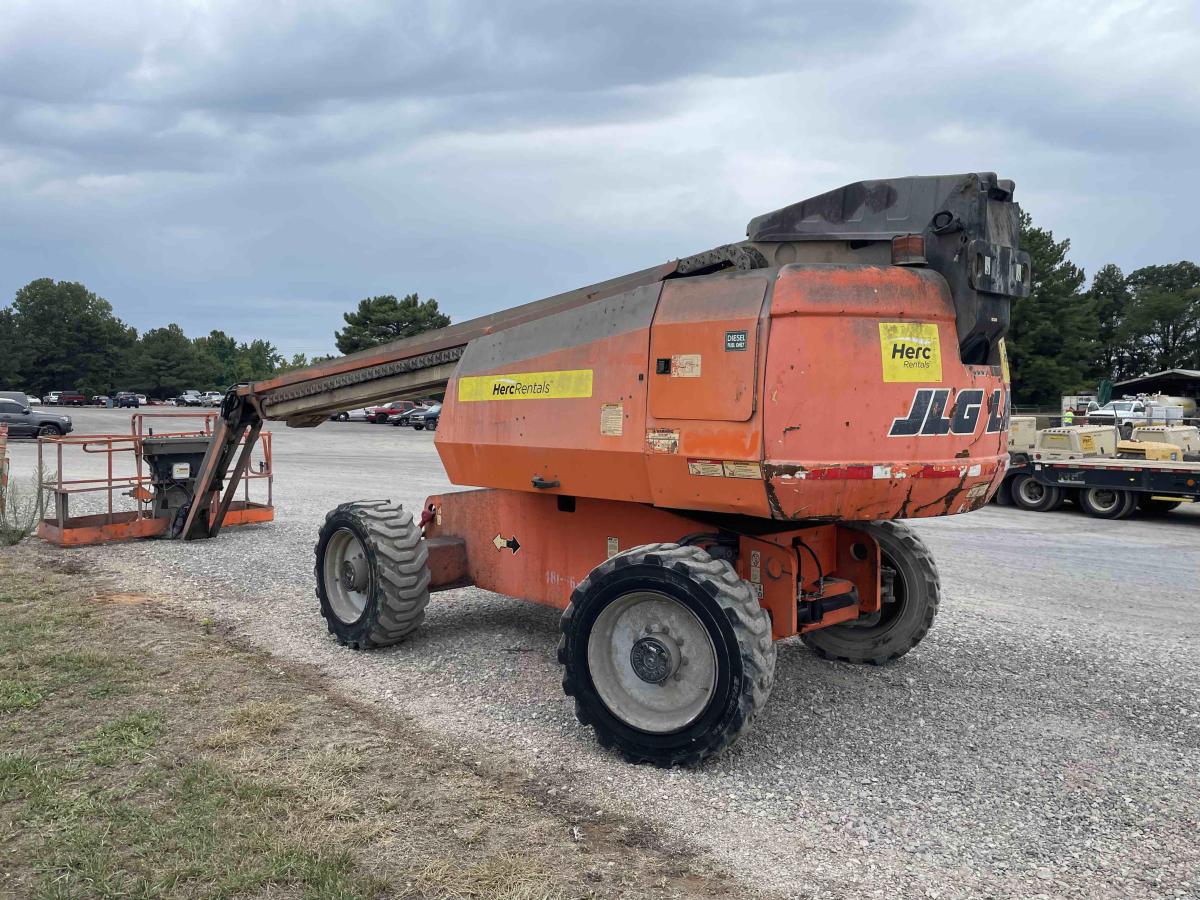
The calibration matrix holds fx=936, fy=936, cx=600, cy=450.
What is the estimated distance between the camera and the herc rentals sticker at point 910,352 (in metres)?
4.64

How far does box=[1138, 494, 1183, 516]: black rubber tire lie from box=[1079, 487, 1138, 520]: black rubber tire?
529 millimetres

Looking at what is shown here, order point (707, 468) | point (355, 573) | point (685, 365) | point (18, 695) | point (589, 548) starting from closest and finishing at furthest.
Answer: point (707, 468)
point (685, 365)
point (18, 695)
point (589, 548)
point (355, 573)

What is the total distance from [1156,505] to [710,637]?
1495 centimetres

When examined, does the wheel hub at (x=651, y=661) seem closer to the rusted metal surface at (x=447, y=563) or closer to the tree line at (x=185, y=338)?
the rusted metal surface at (x=447, y=563)

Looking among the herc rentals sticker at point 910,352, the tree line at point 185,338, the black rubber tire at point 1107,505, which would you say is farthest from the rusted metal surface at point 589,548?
the tree line at point 185,338

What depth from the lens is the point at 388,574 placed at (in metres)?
6.49

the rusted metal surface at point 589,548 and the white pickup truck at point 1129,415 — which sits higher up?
the white pickup truck at point 1129,415

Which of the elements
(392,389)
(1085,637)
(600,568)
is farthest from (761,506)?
(1085,637)

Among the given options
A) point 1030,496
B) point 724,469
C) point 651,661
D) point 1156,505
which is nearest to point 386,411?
point 1030,496

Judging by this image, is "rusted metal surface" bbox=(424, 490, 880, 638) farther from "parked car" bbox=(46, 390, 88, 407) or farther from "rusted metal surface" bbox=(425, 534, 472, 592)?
"parked car" bbox=(46, 390, 88, 407)

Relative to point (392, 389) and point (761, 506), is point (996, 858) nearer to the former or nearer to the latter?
point (761, 506)

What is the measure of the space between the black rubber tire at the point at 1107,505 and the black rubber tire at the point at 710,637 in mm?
13372

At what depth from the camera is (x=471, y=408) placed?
6379 mm

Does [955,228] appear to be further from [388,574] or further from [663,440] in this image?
[388,574]
